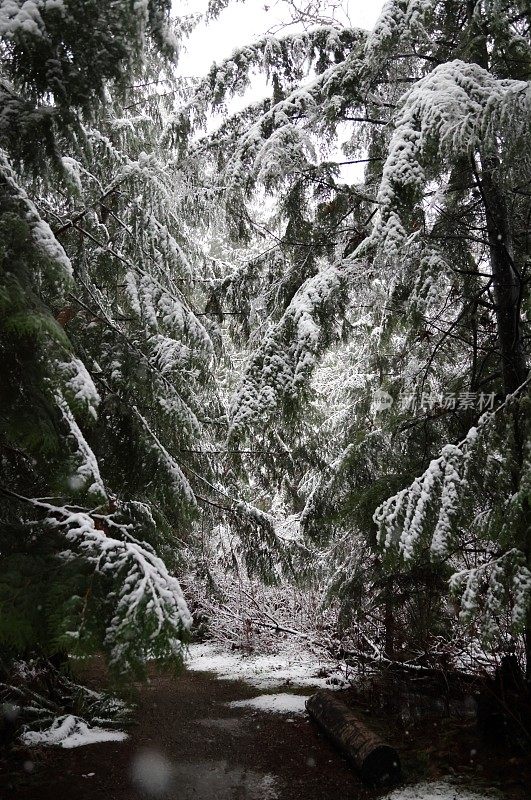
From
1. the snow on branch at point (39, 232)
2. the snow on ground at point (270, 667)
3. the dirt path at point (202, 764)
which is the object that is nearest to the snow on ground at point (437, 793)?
the dirt path at point (202, 764)

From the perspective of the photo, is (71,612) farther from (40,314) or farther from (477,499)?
(477,499)

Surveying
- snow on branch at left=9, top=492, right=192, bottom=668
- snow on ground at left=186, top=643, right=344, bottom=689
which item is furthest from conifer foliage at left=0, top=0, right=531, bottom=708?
snow on ground at left=186, top=643, right=344, bottom=689

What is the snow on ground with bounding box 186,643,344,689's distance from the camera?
29.0 ft

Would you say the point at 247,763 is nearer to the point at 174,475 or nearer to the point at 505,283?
the point at 174,475

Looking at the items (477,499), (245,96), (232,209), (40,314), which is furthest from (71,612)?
(245,96)

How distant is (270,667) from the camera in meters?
10.0

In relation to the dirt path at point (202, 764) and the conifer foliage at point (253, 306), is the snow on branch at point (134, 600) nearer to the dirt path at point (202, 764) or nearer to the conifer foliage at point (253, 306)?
the conifer foliage at point (253, 306)

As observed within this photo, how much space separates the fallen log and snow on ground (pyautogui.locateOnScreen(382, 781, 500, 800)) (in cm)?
22

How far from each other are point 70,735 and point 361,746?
3.41 m

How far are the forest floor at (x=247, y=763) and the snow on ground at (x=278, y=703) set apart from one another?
8 centimetres

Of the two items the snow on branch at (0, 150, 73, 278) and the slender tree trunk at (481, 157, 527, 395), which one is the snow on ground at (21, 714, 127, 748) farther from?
the slender tree trunk at (481, 157, 527, 395)

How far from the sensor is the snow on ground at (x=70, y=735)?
5.73 meters

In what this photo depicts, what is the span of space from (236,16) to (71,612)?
6.58 metres

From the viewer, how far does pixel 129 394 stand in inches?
187
